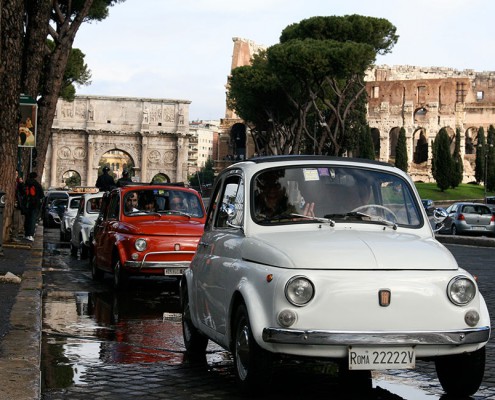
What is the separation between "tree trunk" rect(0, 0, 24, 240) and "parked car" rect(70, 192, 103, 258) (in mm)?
1648

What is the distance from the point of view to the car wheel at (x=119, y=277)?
1336 cm

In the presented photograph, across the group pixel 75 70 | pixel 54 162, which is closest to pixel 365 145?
pixel 54 162

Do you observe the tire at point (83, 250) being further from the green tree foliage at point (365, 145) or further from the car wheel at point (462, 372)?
the green tree foliage at point (365, 145)

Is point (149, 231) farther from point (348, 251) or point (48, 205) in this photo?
point (48, 205)

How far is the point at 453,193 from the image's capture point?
3287 inches

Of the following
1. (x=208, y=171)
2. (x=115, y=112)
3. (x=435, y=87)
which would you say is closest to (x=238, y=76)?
(x=115, y=112)

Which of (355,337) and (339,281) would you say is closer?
(355,337)

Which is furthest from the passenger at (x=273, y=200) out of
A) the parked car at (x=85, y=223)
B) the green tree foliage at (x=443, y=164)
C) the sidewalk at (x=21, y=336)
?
the green tree foliage at (x=443, y=164)

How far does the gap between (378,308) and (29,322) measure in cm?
400

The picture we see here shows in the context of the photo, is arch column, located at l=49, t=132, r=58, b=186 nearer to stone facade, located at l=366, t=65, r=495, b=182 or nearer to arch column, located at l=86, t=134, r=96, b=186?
arch column, located at l=86, t=134, r=96, b=186

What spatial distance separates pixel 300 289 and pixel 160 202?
8408 mm

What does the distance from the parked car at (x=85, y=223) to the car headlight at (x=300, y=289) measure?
1476cm

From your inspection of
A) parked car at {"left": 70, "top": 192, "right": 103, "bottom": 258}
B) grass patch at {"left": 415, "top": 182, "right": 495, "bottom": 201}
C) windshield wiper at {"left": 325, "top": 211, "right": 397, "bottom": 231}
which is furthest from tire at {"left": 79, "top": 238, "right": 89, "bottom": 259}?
grass patch at {"left": 415, "top": 182, "right": 495, "bottom": 201}

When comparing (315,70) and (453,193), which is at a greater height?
(315,70)
